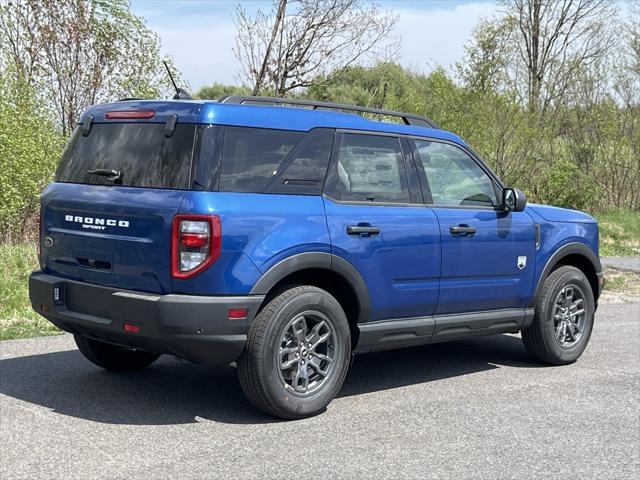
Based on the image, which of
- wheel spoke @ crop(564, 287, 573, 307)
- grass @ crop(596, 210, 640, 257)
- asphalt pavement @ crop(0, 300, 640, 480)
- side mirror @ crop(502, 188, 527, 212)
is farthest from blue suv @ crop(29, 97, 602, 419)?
grass @ crop(596, 210, 640, 257)

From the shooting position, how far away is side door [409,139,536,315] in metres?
6.56

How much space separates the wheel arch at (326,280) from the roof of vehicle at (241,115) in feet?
2.90

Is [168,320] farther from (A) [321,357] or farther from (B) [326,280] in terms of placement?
(B) [326,280]

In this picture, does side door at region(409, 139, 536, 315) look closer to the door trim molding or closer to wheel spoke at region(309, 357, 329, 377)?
the door trim molding

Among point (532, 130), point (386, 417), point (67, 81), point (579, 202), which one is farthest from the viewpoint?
point (579, 202)

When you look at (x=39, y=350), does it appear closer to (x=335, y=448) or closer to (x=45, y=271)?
(x=45, y=271)

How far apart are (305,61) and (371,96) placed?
1.69 m

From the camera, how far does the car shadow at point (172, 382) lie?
5.70 m

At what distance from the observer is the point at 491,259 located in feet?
22.5

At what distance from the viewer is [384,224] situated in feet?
19.9

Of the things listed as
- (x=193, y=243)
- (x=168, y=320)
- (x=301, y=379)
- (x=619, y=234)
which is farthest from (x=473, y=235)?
(x=619, y=234)

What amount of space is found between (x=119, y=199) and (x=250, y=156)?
2.78 ft

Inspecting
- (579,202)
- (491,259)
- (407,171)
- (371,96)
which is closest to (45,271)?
(407,171)

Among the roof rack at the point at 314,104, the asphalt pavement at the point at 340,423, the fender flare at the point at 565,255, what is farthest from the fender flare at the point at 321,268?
the fender flare at the point at 565,255
